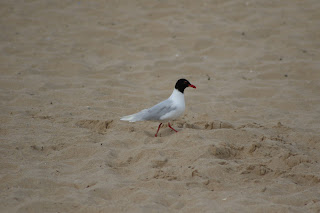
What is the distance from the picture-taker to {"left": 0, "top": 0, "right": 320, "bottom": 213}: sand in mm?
3602

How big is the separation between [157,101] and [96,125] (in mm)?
1435

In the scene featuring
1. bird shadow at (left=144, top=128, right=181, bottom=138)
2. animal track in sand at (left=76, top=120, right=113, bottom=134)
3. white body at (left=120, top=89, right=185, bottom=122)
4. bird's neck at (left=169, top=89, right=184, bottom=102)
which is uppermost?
bird's neck at (left=169, top=89, right=184, bottom=102)

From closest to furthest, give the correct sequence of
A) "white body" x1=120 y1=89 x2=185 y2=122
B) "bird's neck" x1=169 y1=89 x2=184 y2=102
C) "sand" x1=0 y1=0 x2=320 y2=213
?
"sand" x1=0 y1=0 x2=320 y2=213 → "white body" x1=120 y1=89 x2=185 y2=122 → "bird's neck" x1=169 y1=89 x2=184 y2=102

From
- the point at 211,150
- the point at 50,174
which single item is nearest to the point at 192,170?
the point at 211,150

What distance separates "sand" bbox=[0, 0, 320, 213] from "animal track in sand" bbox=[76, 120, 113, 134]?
0.02 m

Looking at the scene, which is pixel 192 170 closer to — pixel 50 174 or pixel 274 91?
pixel 50 174

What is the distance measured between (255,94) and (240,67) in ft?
3.69

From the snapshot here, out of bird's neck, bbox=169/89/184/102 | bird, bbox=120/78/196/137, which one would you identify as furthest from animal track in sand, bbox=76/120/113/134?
bird's neck, bbox=169/89/184/102

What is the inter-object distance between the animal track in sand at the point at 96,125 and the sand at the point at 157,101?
2 cm

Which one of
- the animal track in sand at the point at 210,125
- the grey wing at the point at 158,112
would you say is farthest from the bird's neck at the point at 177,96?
the animal track in sand at the point at 210,125

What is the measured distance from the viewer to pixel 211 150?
4.21 metres

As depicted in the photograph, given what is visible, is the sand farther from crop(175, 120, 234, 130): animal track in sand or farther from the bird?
the bird

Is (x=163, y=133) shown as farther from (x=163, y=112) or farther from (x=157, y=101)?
(x=157, y=101)

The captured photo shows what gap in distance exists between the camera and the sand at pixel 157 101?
3602mm
